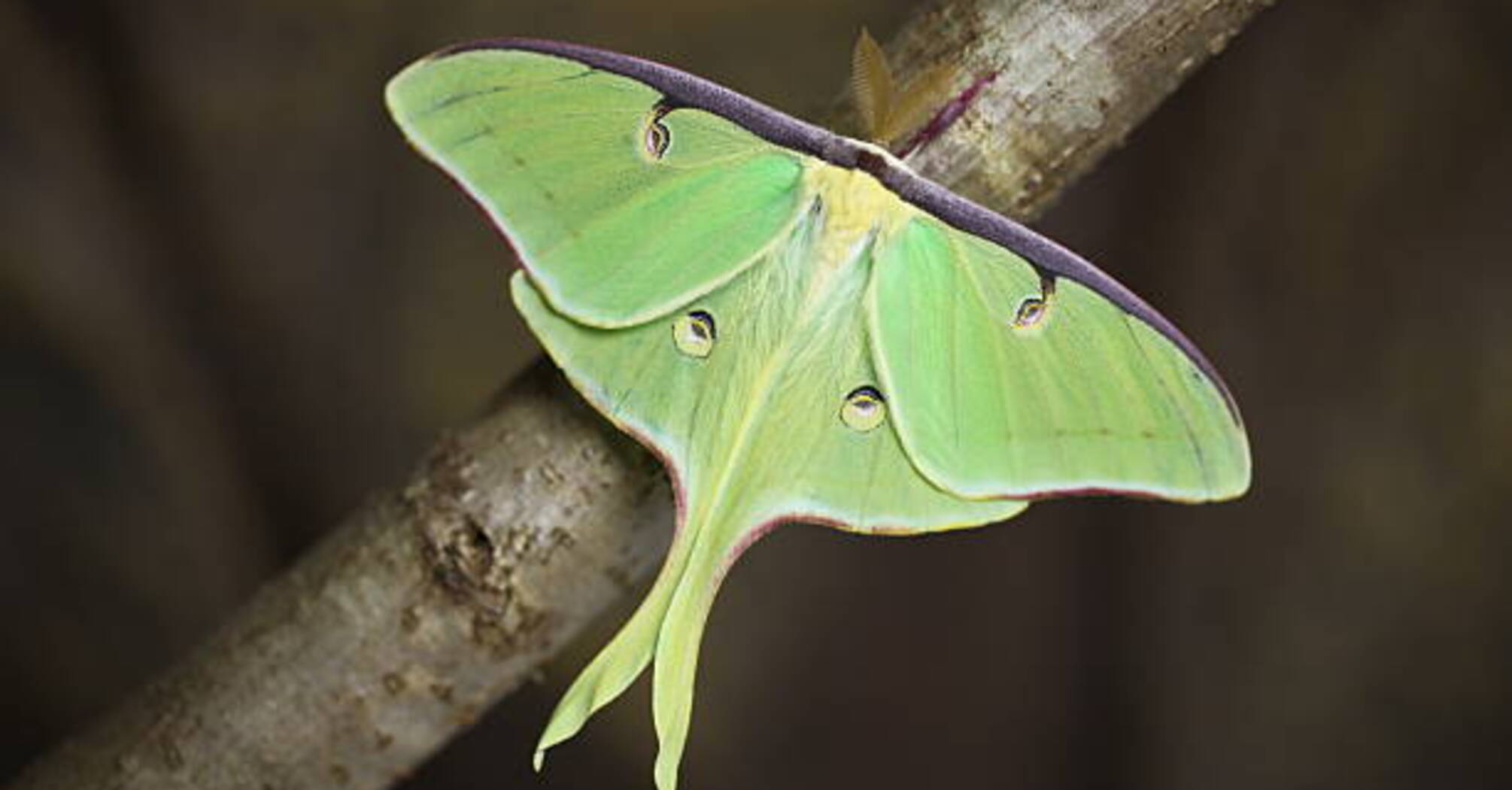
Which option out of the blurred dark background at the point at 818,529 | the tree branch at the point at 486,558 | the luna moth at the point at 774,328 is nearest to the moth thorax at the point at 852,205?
the luna moth at the point at 774,328

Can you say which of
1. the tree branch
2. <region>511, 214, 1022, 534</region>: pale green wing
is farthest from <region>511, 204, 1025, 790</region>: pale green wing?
the tree branch

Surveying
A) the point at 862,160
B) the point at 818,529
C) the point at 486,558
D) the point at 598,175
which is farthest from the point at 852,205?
the point at 818,529

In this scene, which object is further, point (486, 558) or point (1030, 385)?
point (486, 558)

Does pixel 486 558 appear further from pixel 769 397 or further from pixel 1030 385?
pixel 1030 385

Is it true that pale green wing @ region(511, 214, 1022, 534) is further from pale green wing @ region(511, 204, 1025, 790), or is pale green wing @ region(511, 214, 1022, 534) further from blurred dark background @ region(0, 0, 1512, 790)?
blurred dark background @ region(0, 0, 1512, 790)

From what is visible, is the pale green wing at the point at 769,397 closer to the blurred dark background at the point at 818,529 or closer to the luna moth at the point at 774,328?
the luna moth at the point at 774,328

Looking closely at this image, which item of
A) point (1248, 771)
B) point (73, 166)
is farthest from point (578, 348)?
point (1248, 771)

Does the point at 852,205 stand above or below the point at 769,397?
above
